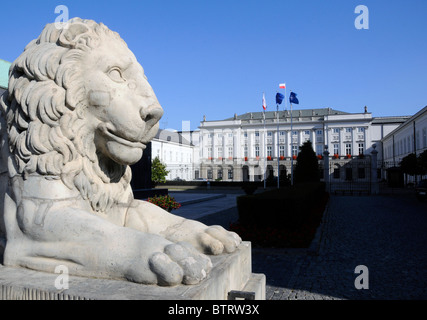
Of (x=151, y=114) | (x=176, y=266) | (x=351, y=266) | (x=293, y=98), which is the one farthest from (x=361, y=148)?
(x=176, y=266)

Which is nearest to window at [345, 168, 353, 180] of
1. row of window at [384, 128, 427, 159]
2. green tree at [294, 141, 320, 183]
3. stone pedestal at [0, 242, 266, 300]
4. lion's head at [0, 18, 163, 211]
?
row of window at [384, 128, 427, 159]

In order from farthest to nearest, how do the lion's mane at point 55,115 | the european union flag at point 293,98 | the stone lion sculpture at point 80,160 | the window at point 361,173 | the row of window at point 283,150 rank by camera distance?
the row of window at point 283,150 < the window at point 361,173 < the european union flag at point 293,98 < the lion's mane at point 55,115 < the stone lion sculpture at point 80,160

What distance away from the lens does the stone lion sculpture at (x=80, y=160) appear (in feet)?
5.39

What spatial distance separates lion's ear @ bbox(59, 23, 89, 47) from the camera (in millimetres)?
1963

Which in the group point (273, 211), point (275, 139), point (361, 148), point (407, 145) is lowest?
point (273, 211)

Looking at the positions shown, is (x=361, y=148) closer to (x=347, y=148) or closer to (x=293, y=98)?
(x=347, y=148)

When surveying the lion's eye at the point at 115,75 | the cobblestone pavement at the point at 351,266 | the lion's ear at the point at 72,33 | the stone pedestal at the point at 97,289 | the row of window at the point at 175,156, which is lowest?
the cobblestone pavement at the point at 351,266

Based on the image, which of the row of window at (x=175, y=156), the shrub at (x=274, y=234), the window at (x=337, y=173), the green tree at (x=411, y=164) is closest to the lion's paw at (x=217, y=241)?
the shrub at (x=274, y=234)

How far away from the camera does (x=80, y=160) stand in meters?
1.94

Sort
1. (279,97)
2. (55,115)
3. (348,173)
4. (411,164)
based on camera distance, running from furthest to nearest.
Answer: (348,173)
(279,97)
(411,164)
(55,115)

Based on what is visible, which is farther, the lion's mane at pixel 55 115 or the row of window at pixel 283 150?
the row of window at pixel 283 150

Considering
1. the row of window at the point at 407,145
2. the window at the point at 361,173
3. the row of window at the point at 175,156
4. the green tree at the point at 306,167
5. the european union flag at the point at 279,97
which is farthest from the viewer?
the window at the point at 361,173

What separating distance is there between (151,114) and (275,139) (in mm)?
62732

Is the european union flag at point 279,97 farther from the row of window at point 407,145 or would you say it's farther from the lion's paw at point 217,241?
the lion's paw at point 217,241
